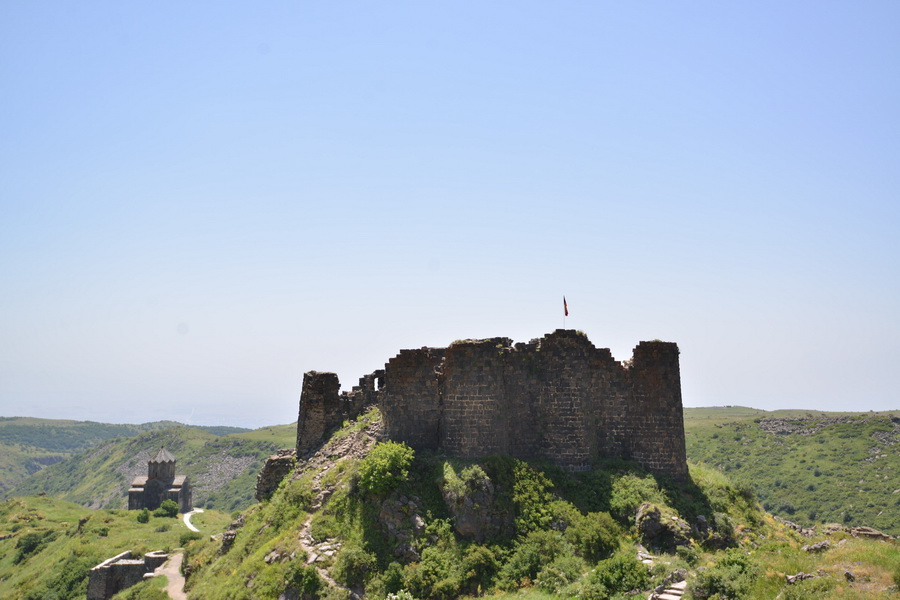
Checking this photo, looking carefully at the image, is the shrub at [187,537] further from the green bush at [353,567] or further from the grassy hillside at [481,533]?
the green bush at [353,567]

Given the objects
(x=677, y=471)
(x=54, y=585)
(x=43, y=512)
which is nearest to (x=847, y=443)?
(x=677, y=471)

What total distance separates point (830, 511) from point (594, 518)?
4300cm

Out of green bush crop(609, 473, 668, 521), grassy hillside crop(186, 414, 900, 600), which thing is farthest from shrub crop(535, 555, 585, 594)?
green bush crop(609, 473, 668, 521)

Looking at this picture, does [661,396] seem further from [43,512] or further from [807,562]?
[43,512]

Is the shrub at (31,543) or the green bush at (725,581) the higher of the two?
the green bush at (725,581)

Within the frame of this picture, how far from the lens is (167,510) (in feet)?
227

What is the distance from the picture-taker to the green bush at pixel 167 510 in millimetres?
68188

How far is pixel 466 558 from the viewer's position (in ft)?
71.8

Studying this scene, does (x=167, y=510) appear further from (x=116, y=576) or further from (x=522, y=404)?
(x=522, y=404)

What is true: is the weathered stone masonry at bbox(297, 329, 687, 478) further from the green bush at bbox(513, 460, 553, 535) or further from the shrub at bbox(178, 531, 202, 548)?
the shrub at bbox(178, 531, 202, 548)

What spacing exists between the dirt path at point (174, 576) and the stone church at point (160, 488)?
38353 millimetres

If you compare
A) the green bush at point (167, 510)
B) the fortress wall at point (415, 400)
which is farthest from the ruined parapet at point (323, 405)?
the green bush at point (167, 510)

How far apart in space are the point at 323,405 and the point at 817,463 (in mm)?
60725

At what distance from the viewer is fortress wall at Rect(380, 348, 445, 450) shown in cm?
2558
